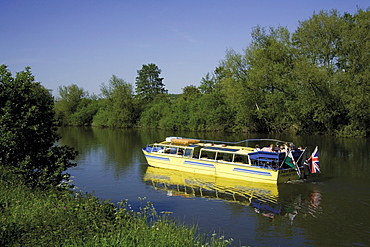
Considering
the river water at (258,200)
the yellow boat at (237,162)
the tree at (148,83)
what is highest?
the tree at (148,83)

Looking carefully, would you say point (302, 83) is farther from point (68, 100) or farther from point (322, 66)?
point (68, 100)

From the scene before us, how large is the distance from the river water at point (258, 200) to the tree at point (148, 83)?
299 feet

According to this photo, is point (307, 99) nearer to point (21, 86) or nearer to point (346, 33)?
point (346, 33)

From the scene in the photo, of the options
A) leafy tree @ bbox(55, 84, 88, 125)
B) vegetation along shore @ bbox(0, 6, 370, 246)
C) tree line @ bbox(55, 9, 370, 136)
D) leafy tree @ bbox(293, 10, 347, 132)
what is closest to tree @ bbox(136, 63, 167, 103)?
vegetation along shore @ bbox(0, 6, 370, 246)

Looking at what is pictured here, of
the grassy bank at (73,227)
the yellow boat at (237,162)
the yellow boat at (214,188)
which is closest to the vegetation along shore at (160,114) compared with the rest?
the grassy bank at (73,227)

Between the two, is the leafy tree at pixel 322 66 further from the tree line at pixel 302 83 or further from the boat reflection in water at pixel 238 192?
the boat reflection in water at pixel 238 192

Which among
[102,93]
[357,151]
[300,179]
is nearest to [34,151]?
[300,179]

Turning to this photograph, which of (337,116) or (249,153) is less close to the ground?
(337,116)

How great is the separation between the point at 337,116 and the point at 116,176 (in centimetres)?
4182

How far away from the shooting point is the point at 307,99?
56.6 meters

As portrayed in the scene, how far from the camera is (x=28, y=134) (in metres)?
16.5

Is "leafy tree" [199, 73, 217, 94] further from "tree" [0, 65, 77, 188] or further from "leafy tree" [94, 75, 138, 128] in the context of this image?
"tree" [0, 65, 77, 188]

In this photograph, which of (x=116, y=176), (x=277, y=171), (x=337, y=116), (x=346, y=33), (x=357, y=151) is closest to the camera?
(x=277, y=171)

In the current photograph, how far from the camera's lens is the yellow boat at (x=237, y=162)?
23.6 meters
